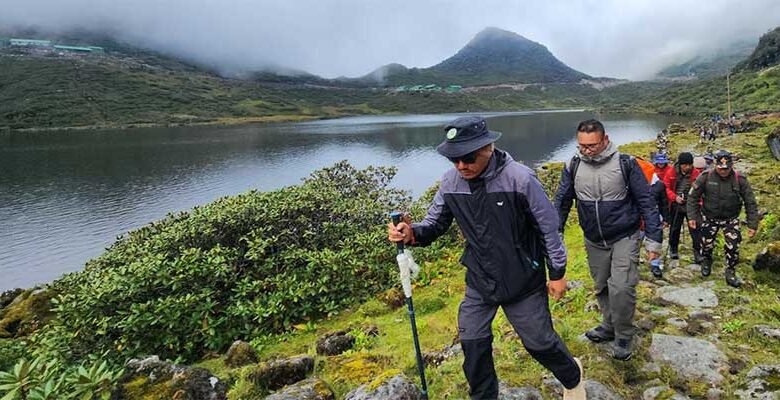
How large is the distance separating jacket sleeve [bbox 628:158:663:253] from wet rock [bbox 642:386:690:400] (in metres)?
1.52

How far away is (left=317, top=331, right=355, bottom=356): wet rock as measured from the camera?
23.4 feet

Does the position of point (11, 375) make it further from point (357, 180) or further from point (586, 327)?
point (357, 180)

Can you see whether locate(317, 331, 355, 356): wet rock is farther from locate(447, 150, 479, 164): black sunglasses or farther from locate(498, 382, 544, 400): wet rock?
locate(447, 150, 479, 164): black sunglasses

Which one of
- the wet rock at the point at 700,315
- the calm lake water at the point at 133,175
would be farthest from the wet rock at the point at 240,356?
the calm lake water at the point at 133,175

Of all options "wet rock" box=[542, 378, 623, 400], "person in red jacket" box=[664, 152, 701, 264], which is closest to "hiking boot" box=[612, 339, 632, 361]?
"wet rock" box=[542, 378, 623, 400]

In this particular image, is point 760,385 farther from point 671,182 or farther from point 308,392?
point 671,182

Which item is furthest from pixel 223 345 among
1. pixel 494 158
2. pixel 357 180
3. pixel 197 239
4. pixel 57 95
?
pixel 57 95

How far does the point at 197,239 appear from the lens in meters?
9.84

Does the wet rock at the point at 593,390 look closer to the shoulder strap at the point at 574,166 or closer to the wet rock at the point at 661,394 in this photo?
the wet rock at the point at 661,394

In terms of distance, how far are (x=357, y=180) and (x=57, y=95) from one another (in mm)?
158068

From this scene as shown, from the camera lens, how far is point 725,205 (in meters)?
7.34

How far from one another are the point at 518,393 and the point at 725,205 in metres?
5.41

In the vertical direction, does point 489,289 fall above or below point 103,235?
above

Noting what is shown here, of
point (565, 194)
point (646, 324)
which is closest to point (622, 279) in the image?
point (565, 194)
